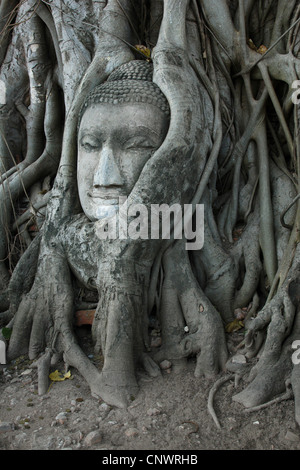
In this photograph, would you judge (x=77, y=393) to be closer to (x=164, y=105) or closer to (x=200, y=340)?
(x=200, y=340)

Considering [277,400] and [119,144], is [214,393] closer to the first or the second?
[277,400]

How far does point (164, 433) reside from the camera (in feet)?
7.67

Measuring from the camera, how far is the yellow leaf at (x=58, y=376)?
287cm

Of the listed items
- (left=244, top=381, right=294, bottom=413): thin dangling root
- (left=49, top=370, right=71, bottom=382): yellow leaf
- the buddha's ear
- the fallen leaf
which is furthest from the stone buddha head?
(left=244, top=381, right=294, bottom=413): thin dangling root

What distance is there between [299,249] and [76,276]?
1541mm

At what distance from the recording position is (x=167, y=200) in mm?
3055

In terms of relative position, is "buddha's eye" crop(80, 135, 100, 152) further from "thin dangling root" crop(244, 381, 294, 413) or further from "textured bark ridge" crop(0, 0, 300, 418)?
"thin dangling root" crop(244, 381, 294, 413)

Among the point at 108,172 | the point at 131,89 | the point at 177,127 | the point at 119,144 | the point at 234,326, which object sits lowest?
the point at 234,326

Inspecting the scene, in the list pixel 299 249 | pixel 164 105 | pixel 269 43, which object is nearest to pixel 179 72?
pixel 164 105

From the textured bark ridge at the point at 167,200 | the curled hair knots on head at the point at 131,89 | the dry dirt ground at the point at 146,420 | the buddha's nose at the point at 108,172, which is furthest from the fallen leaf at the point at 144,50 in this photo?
the dry dirt ground at the point at 146,420

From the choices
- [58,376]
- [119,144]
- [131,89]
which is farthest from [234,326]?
[131,89]

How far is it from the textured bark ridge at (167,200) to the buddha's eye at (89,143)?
2cm

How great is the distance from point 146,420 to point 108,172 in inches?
63.5

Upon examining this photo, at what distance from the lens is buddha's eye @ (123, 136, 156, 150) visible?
10.6ft
